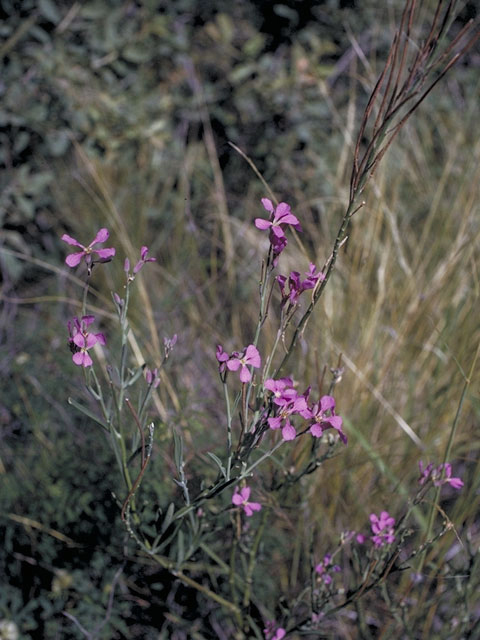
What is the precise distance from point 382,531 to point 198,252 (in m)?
1.88

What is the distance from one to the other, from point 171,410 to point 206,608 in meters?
0.54

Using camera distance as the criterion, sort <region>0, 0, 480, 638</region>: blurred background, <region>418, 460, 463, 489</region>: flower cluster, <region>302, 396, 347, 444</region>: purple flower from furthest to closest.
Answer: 1. <region>0, 0, 480, 638</region>: blurred background
2. <region>418, 460, 463, 489</region>: flower cluster
3. <region>302, 396, 347, 444</region>: purple flower

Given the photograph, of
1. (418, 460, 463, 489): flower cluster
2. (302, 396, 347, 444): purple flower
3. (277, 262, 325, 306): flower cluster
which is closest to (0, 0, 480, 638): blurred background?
(418, 460, 463, 489): flower cluster

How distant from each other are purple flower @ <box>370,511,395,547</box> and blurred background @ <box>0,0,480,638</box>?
24cm

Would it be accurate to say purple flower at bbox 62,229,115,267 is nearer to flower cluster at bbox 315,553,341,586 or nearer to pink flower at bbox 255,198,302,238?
pink flower at bbox 255,198,302,238

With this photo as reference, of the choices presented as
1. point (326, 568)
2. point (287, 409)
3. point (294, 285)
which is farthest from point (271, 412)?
point (326, 568)

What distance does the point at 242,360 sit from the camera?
0.98 meters

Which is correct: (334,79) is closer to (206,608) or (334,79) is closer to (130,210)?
(130,210)

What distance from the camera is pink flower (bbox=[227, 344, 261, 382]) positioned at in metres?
0.96

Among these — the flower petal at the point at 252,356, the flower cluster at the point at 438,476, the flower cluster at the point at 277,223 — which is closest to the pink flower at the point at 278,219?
the flower cluster at the point at 277,223

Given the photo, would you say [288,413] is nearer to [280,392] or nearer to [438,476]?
[280,392]

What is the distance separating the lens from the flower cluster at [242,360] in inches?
37.8

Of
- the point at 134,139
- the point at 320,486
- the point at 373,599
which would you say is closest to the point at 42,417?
the point at 320,486

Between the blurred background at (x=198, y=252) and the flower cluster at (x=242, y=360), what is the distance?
54cm
